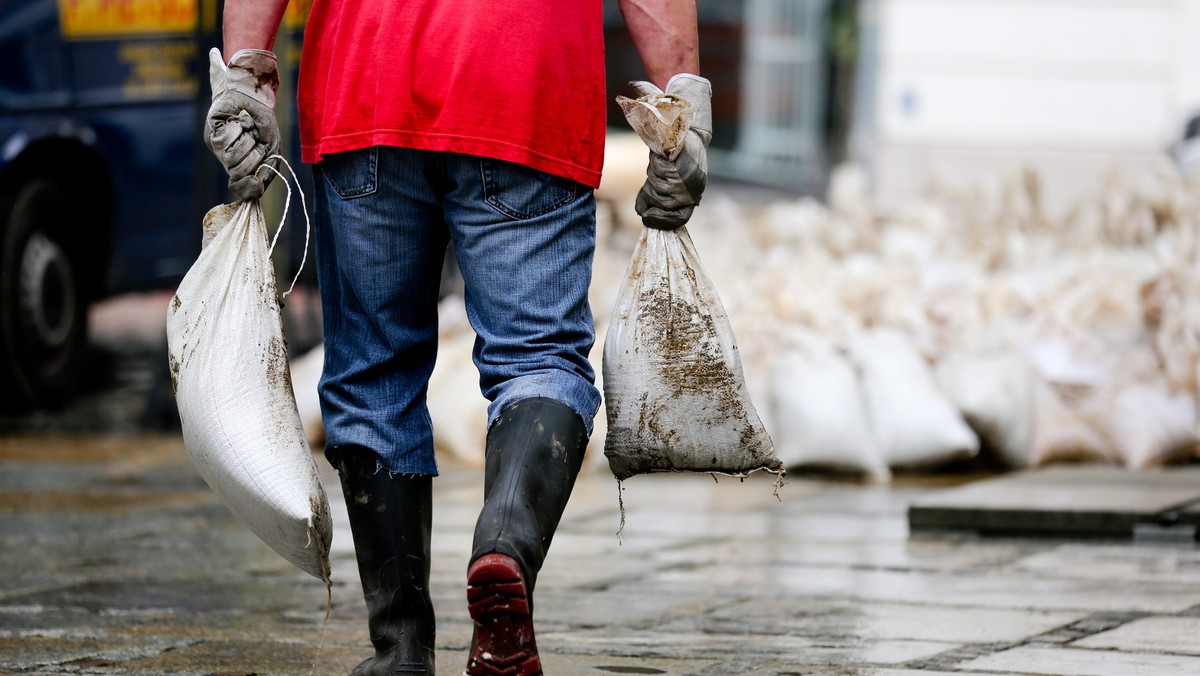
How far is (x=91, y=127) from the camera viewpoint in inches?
309

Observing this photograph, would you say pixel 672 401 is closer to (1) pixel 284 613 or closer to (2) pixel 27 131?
(1) pixel 284 613

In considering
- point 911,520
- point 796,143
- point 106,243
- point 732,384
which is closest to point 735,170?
point 796,143

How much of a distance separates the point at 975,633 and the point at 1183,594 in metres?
0.68

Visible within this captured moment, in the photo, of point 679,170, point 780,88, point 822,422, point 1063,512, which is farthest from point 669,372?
point 780,88

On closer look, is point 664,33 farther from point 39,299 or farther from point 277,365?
point 39,299

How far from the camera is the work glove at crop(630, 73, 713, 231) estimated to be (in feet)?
9.51

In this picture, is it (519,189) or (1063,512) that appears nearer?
(519,189)

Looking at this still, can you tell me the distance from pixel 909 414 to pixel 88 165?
376cm

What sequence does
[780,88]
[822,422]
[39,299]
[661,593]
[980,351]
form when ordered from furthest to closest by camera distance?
[780,88]
[39,299]
[980,351]
[822,422]
[661,593]

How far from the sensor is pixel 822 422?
603 cm

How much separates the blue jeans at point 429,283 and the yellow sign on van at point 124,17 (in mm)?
5055

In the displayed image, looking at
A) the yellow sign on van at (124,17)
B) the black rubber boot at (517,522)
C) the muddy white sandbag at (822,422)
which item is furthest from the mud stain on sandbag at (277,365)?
the yellow sign on van at (124,17)

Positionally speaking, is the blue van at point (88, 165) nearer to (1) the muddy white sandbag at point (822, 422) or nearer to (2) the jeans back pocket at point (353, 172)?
(1) the muddy white sandbag at point (822, 422)

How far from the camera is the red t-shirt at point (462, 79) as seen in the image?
2.76m
